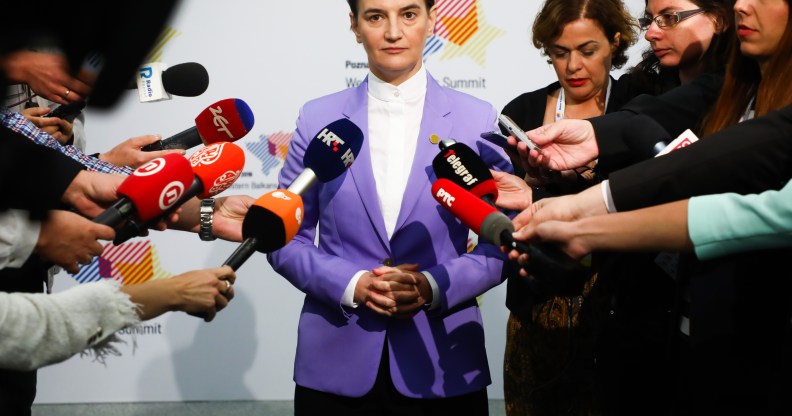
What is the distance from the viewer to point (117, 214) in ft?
4.76

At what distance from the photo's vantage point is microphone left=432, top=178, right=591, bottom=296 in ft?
4.77

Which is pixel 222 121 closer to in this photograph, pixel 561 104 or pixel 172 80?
pixel 172 80

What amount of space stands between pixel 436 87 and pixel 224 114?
1.95 feet

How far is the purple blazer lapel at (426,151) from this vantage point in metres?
2.11

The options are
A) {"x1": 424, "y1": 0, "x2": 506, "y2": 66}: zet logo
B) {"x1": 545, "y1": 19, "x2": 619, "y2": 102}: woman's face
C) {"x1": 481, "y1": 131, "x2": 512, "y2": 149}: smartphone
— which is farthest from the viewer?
{"x1": 424, "y1": 0, "x2": 506, "y2": 66}: zet logo

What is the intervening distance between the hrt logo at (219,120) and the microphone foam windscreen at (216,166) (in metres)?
0.24

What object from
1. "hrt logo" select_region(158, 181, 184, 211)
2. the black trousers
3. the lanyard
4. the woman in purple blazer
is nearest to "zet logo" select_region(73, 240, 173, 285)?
the woman in purple blazer

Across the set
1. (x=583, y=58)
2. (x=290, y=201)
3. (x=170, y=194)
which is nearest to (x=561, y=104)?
(x=583, y=58)

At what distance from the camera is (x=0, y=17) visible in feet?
1.65

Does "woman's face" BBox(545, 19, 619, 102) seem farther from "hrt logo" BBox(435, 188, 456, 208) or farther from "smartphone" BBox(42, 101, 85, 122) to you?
"smartphone" BBox(42, 101, 85, 122)

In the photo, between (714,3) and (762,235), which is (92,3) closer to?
(762,235)

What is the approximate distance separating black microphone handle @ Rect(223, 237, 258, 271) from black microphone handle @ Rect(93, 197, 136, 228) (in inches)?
7.5

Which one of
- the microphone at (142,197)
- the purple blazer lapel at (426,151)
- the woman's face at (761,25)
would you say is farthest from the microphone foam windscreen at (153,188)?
the woman's face at (761,25)

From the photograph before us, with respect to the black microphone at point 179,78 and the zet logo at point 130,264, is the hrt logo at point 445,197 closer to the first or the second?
the black microphone at point 179,78
